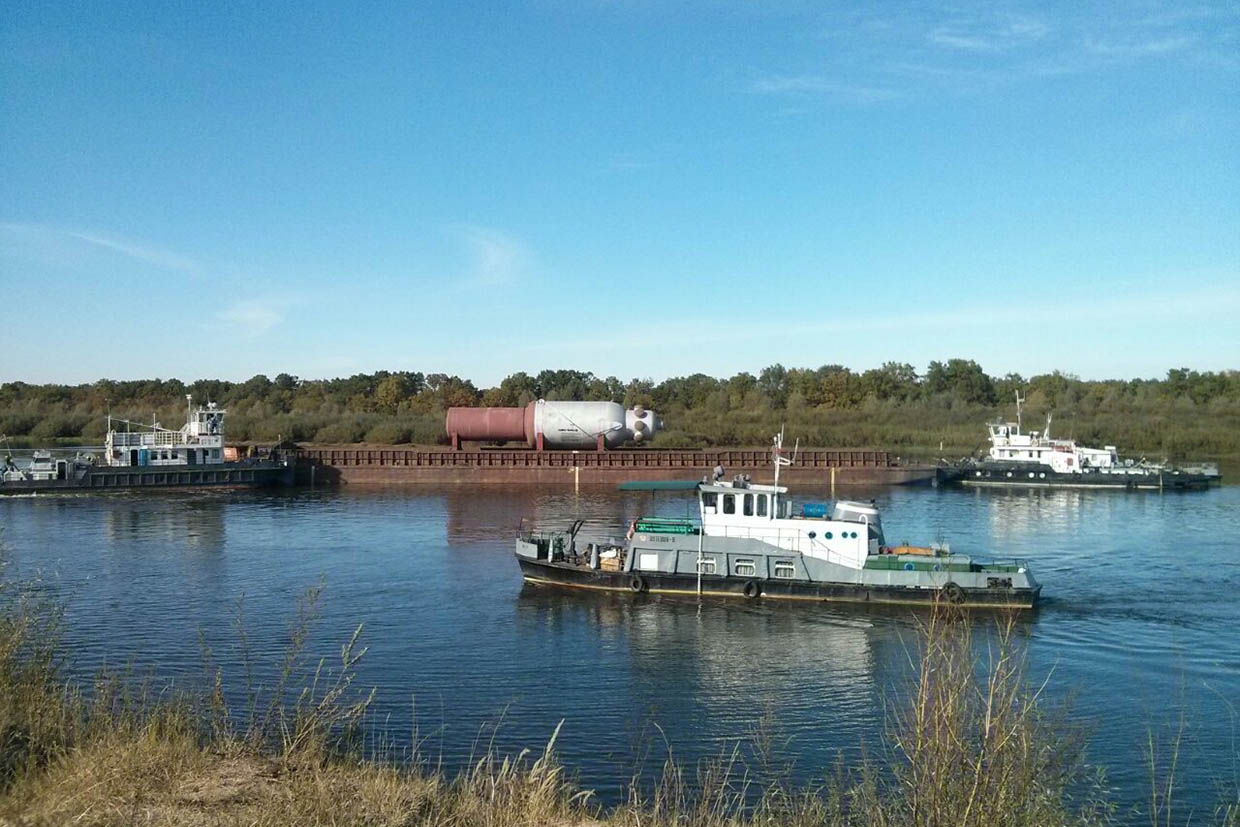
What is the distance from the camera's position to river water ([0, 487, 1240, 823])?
1520 cm

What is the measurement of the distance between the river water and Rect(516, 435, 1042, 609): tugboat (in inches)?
20.1

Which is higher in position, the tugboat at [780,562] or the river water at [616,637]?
the tugboat at [780,562]

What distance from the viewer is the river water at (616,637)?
1520 cm

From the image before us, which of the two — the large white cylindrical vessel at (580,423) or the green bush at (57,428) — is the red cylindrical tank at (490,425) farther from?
the green bush at (57,428)

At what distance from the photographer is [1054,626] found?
22578 mm

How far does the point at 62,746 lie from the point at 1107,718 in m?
15.2

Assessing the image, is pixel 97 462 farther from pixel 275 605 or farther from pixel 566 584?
pixel 566 584

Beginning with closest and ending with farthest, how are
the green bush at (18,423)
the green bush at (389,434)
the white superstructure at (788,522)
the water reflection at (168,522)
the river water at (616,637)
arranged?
the river water at (616,637), the white superstructure at (788,522), the water reflection at (168,522), the green bush at (389,434), the green bush at (18,423)

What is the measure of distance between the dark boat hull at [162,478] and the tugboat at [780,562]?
30.5 meters

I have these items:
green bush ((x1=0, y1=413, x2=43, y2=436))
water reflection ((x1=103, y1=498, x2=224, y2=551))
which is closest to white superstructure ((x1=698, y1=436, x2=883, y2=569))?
water reflection ((x1=103, y1=498, x2=224, y2=551))

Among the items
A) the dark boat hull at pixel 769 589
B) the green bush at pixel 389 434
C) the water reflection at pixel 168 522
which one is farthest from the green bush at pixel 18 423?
the dark boat hull at pixel 769 589

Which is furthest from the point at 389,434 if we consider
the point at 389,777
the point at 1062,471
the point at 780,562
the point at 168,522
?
the point at 389,777

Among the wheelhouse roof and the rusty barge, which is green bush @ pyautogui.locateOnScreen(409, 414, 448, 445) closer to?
the rusty barge

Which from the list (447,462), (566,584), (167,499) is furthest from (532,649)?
(447,462)
